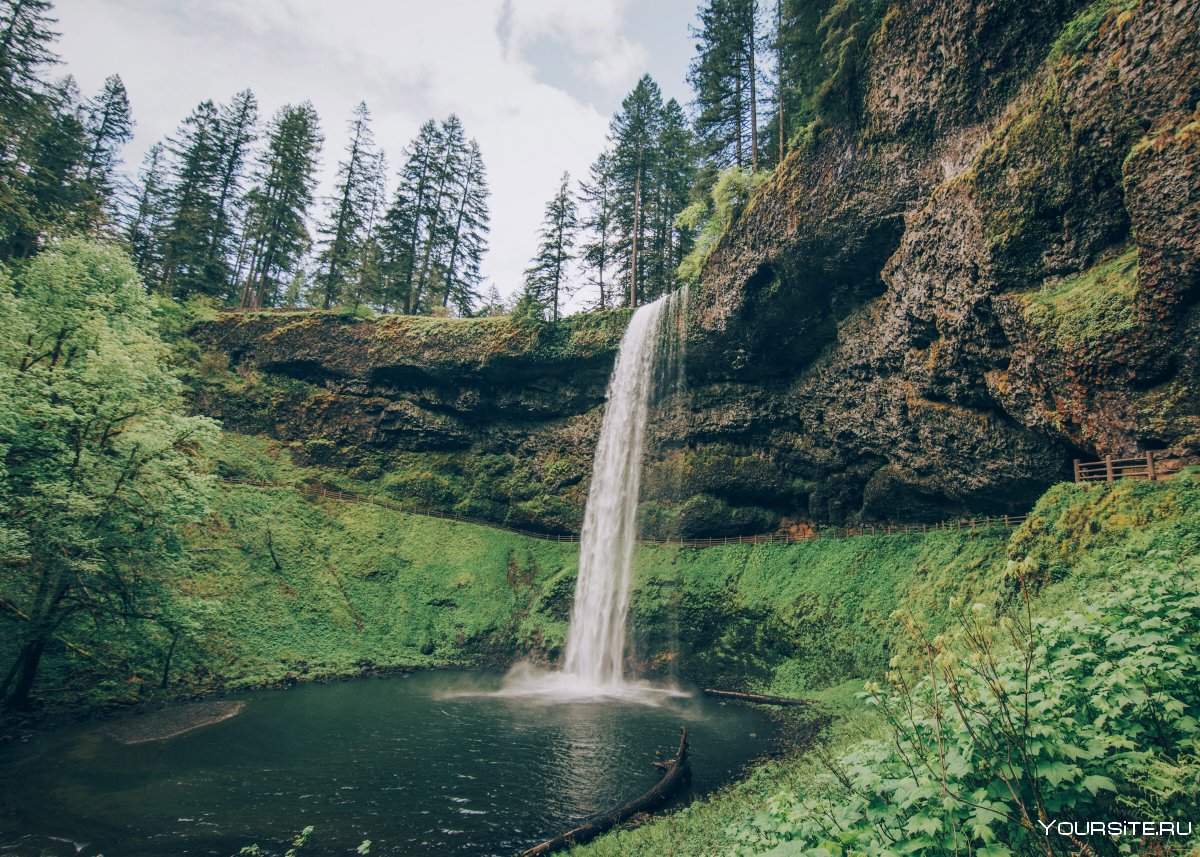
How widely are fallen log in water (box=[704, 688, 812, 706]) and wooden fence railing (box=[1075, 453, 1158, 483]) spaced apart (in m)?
9.50

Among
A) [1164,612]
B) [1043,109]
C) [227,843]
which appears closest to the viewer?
[1164,612]

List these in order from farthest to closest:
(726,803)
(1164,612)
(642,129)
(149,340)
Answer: (642,129), (149,340), (726,803), (1164,612)

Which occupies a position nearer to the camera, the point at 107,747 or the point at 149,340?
the point at 107,747

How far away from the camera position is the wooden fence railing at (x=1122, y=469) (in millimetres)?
11251

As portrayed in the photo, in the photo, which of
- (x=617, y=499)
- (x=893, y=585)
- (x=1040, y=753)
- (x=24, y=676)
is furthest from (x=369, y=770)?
(x=893, y=585)

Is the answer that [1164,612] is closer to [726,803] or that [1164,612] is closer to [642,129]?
[726,803]

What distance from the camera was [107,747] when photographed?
1112cm

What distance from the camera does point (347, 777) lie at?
10.3m

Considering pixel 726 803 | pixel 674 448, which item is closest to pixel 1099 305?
pixel 726 803

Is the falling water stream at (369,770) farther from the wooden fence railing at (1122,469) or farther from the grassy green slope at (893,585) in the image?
the wooden fence railing at (1122,469)

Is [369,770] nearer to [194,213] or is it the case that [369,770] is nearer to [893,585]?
[893,585]

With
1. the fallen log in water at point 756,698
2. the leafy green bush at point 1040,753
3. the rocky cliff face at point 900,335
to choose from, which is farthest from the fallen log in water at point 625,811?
the rocky cliff face at point 900,335

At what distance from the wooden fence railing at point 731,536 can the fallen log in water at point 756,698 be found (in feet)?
22.5

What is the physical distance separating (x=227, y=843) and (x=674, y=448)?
21.3 meters
